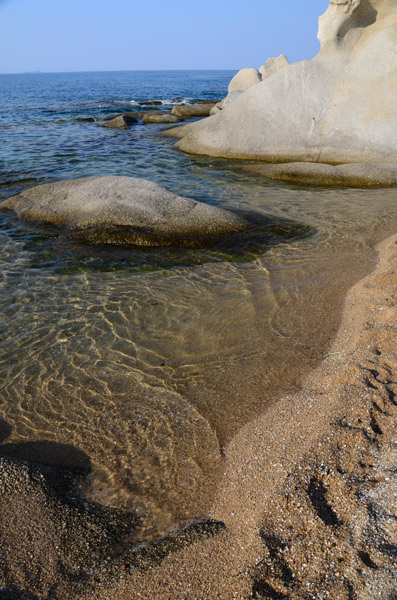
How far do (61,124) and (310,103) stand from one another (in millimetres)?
13648

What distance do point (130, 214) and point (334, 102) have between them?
8.34 m

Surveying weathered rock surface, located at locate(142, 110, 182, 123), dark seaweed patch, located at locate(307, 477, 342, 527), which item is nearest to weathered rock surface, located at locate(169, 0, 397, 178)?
weathered rock surface, located at locate(142, 110, 182, 123)

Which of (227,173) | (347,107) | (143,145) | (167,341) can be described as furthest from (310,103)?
(167,341)

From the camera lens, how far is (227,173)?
36.4 ft

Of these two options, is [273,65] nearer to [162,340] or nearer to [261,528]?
[162,340]

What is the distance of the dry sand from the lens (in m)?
1.88

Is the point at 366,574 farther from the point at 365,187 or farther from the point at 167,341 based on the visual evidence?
the point at 365,187

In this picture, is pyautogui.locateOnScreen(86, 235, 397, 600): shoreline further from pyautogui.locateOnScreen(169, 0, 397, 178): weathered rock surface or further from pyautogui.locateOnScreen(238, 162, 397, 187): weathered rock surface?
pyautogui.locateOnScreen(169, 0, 397, 178): weathered rock surface

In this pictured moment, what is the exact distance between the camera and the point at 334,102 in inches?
465

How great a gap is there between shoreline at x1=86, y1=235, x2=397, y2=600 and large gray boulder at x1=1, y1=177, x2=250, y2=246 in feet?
12.7

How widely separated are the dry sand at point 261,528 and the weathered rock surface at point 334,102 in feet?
33.5

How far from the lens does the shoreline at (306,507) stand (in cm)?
186

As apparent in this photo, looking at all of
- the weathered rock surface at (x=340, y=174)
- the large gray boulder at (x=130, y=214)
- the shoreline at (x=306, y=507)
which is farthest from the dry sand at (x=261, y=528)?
the weathered rock surface at (x=340, y=174)

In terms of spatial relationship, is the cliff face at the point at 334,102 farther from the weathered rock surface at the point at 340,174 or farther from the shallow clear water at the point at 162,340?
the shallow clear water at the point at 162,340
